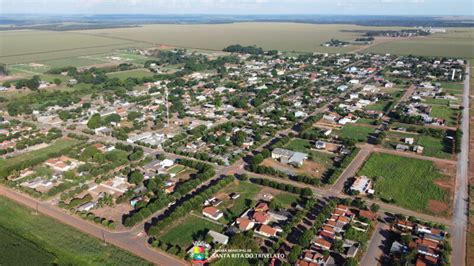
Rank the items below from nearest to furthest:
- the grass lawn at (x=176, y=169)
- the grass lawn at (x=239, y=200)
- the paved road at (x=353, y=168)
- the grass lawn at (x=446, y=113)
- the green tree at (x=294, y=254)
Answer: the green tree at (x=294, y=254), the grass lawn at (x=239, y=200), the paved road at (x=353, y=168), the grass lawn at (x=176, y=169), the grass lawn at (x=446, y=113)

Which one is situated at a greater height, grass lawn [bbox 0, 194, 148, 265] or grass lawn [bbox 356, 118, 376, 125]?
grass lawn [bbox 356, 118, 376, 125]

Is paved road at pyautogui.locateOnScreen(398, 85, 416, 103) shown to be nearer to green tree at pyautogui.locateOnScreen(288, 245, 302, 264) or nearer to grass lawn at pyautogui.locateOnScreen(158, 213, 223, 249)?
green tree at pyautogui.locateOnScreen(288, 245, 302, 264)

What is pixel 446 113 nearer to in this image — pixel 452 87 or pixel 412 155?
pixel 412 155

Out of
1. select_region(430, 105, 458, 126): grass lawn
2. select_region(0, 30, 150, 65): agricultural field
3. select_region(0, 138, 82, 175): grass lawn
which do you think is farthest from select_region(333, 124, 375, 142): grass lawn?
select_region(0, 30, 150, 65): agricultural field

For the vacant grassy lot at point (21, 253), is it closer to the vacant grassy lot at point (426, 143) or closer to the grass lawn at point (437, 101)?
the vacant grassy lot at point (426, 143)

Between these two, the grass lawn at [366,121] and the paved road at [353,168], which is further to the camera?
the grass lawn at [366,121]

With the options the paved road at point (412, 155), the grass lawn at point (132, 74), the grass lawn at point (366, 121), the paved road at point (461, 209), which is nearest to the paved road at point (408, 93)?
the grass lawn at point (366, 121)

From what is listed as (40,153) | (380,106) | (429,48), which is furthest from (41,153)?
(429,48)
